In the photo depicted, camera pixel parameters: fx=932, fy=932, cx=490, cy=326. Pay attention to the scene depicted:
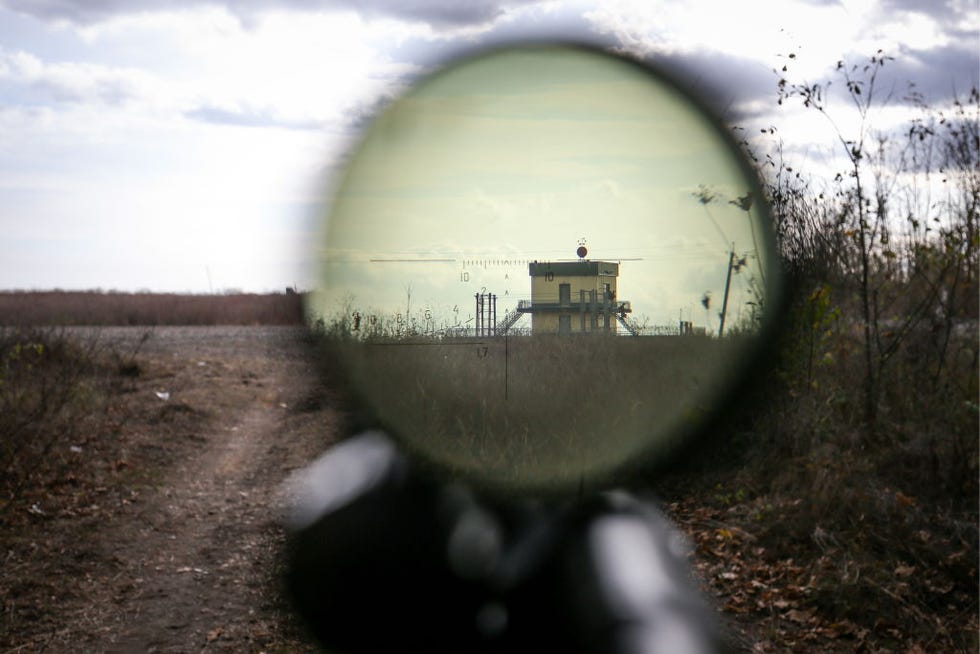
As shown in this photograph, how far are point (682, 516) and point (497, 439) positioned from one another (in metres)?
2.06

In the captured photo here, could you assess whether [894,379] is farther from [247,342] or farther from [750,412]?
Answer: [247,342]

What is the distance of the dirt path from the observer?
19.7 ft

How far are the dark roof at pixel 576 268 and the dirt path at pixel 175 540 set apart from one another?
346cm

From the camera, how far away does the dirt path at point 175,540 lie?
19.7ft

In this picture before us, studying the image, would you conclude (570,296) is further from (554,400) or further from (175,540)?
(175,540)

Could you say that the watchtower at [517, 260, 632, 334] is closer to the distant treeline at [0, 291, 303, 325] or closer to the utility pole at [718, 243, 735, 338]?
the utility pole at [718, 243, 735, 338]

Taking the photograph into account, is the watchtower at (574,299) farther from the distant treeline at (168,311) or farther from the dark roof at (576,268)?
the distant treeline at (168,311)

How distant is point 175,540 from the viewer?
7.91 metres

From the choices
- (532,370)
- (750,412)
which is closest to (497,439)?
(532,370)

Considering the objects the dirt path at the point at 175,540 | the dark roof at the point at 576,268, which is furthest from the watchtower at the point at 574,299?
the dirt path at the point at 175,540

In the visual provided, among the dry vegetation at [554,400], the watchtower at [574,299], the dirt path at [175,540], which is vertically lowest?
the dirt path at [175,540]

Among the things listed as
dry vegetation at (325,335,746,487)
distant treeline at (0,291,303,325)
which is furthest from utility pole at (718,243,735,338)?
distant treeline at (0,291,303,325)

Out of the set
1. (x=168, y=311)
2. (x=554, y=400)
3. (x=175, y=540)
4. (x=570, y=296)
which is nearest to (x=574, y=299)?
(x=570, y=296)

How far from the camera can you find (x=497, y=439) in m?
9.20
